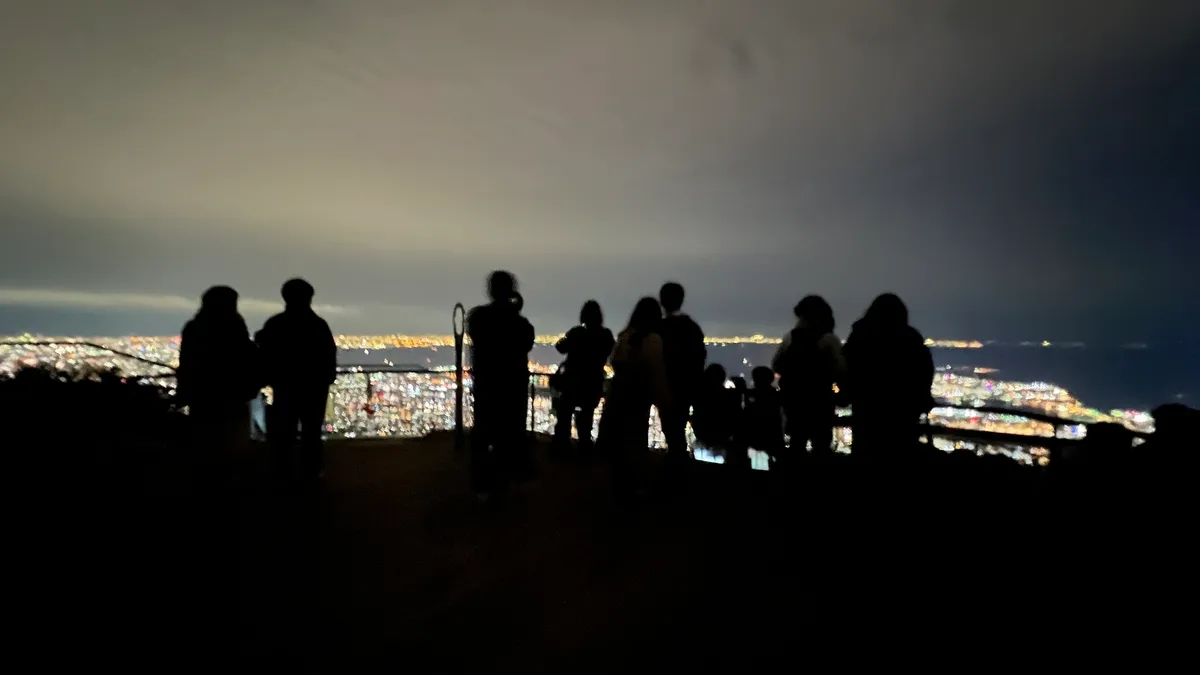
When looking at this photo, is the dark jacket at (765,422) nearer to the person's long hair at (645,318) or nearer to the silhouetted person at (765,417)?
the silhouetted person at (765,417)

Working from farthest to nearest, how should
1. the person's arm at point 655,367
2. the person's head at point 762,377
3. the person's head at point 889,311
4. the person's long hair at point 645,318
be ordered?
the person's head at point 762,377, the person's long hair at point 645,318, the person's arm at point 655,367, the person's head at point 889,311

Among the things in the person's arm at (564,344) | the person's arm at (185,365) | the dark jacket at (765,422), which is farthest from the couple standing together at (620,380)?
the person's arm at (185,365)

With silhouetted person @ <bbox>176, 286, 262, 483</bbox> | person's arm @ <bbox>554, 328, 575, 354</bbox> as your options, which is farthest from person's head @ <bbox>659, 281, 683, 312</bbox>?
silhouetted person @ <bbox>176, 286, 262, 483</bbox>

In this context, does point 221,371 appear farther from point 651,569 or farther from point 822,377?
point 822,377

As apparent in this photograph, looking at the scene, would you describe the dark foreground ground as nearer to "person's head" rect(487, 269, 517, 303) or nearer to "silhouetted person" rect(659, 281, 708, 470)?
"silhouetted person" rect(659, 281, 708, 470)

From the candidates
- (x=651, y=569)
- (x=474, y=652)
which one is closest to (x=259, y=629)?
(x=474, y=652)

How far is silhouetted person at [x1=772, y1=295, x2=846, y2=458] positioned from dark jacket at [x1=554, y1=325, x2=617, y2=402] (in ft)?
7.63

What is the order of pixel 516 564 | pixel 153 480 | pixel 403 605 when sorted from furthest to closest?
pixel 153 480 → pixel 516 564 → pixel 403 605

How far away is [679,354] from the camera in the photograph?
6641mm

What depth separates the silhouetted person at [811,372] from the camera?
21.5 ft

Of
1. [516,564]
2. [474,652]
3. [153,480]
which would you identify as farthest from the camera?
[153,480]

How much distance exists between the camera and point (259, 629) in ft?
11.5

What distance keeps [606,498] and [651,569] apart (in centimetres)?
231

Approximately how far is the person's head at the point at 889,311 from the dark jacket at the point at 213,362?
5.01m
